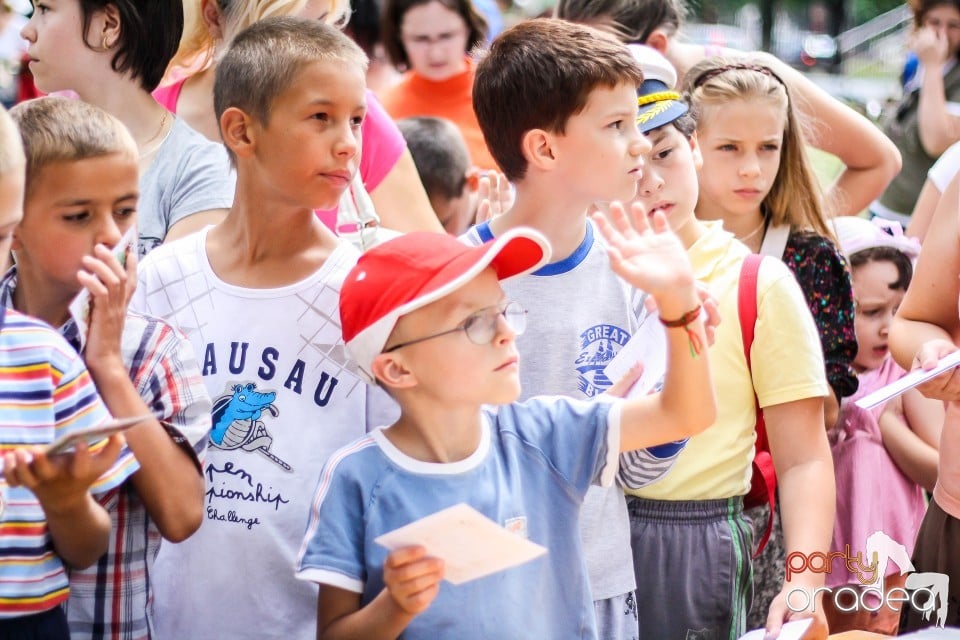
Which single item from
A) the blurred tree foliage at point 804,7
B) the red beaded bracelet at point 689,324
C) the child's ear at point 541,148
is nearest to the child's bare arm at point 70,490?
the red beaded bracelet at point 689,324

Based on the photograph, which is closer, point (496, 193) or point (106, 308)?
point (106, 308)

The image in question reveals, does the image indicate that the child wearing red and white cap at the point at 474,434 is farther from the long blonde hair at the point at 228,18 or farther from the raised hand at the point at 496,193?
the long blonde hair at the point at 228,18

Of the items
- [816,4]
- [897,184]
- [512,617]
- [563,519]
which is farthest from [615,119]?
[816,4]

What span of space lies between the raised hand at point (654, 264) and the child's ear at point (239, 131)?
936 millimetres

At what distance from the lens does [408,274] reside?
93.9 inches

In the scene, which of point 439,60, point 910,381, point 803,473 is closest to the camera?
point 910,381

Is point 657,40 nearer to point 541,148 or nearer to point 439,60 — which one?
point 439,60

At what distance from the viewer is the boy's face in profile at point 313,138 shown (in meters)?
2.80

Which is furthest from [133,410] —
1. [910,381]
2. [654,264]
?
[910,381]

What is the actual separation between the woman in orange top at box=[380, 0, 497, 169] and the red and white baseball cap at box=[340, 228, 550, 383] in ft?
10.5

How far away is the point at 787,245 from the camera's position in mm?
3775

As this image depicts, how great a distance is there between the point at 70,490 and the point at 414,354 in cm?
66

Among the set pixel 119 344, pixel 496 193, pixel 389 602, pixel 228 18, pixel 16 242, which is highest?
pixel 228 18

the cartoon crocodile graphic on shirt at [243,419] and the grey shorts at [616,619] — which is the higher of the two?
the cartoon crocodile graphic on shirt at [243,419]
